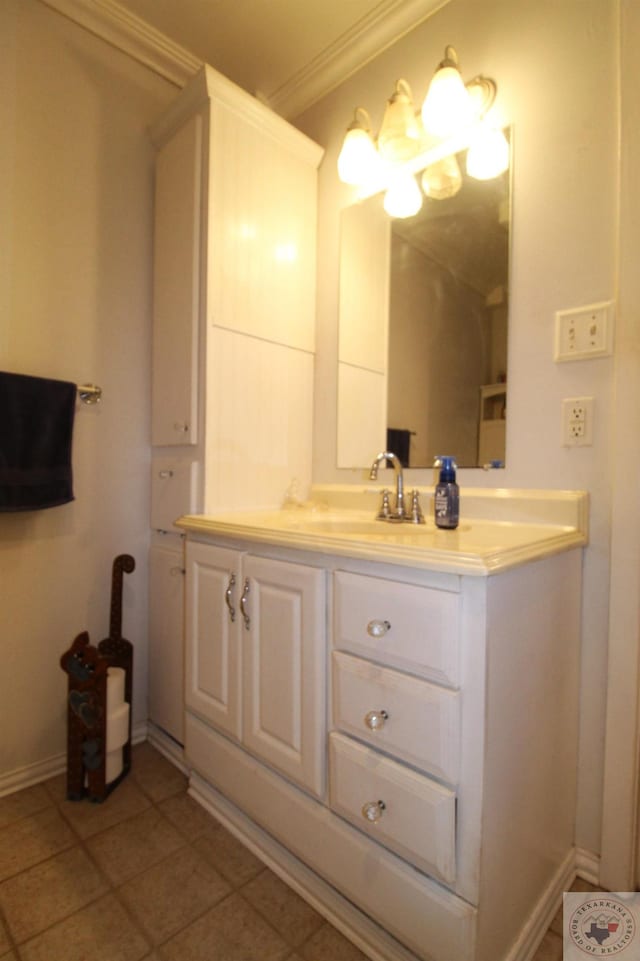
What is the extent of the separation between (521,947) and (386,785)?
43 cm

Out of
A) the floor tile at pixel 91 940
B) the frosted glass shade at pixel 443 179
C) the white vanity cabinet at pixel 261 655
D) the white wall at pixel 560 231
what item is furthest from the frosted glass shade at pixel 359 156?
the floor tile at pixel 91 940

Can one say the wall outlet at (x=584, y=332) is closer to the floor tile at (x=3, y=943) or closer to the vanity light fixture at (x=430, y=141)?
the vanity light fixture at (x=430, y=141)

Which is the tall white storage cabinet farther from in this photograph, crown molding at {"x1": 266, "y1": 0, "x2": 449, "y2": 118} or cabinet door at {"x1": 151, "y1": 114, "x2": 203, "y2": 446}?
crown molding at {"x1": 266, "y1": 0, "x2": 449, "y2": 118}

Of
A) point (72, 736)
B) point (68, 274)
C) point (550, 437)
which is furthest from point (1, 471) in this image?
point (550, 437)

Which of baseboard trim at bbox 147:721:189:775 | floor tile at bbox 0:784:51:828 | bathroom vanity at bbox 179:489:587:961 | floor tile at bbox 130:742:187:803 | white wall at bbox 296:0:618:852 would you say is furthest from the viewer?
baseboard trim at bbox 147:721:189:775

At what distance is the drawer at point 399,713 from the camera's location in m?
0.79

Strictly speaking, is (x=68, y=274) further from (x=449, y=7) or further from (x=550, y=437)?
(x=550, y=437)

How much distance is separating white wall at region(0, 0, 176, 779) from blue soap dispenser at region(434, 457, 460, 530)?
1.09 metres

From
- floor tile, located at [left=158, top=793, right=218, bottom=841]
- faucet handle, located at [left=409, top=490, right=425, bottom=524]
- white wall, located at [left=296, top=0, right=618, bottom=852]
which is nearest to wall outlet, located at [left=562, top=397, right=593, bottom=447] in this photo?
white wall, located at [left=296, top=0, right=618, bottom=852]

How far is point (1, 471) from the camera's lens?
1.32 meters

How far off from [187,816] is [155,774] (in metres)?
0.25

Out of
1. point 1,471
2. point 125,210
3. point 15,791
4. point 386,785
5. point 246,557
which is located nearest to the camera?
point 386,785

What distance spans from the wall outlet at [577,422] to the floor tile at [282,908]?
4.07 ft

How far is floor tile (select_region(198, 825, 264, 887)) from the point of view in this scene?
3.70 feet
